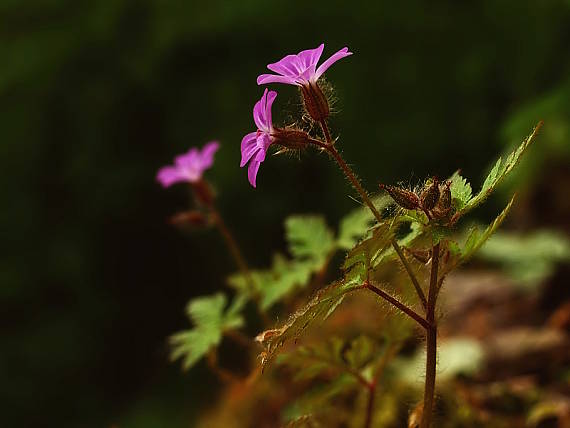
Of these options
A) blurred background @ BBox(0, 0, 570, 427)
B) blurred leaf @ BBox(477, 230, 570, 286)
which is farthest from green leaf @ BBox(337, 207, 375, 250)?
blurred background @ BBox(0, 0, 570, 427)

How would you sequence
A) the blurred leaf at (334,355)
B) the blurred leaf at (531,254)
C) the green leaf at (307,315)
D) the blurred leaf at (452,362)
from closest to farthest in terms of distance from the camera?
the green leaf at (307,315) → the blurred leaf at (334,355) → the blurred leaf at (452,362) → the blurred leaf at (531,254)

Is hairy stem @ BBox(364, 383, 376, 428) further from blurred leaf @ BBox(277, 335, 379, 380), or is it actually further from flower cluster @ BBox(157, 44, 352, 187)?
flower cluster @ BBox(157, 44, 352, 187)

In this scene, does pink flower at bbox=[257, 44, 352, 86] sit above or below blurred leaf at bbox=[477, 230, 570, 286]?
below

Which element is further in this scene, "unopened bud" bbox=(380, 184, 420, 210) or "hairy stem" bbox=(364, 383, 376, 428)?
"hairy stem" bbox=(364, 383, 376, 428)

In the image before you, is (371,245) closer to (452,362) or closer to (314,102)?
(314,102)

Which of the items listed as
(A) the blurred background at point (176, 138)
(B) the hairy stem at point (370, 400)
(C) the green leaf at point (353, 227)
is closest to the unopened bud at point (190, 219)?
(C) the green leaf at point (353, 227)

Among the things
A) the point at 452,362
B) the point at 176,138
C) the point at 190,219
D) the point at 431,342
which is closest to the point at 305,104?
the point at 431,342

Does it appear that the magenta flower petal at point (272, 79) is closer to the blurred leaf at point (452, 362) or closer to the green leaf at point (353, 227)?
the green leaf at point (353, 227)
